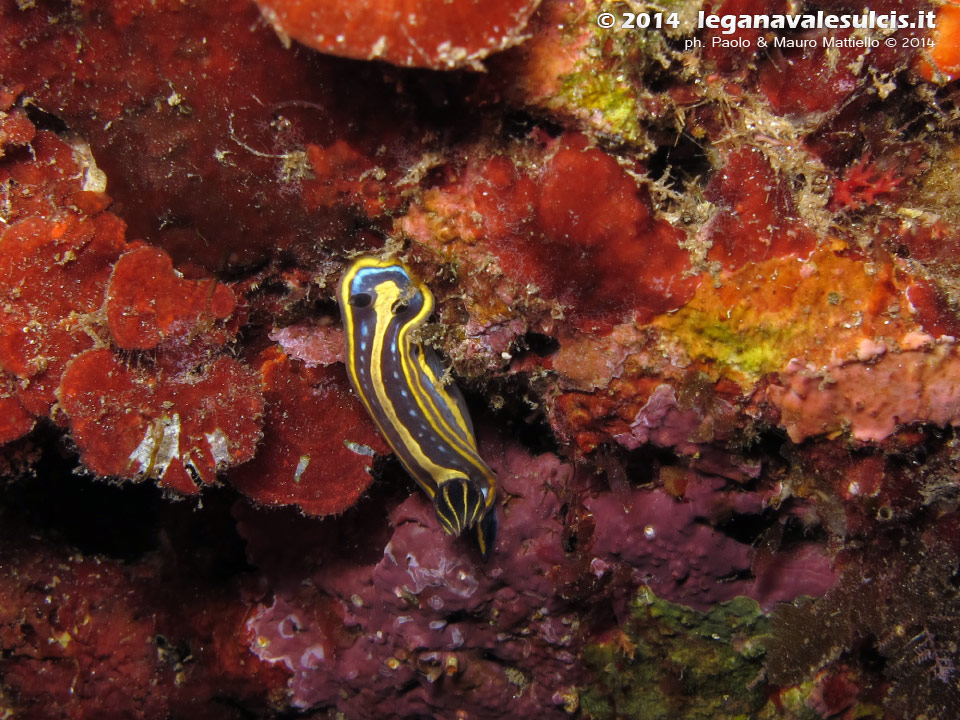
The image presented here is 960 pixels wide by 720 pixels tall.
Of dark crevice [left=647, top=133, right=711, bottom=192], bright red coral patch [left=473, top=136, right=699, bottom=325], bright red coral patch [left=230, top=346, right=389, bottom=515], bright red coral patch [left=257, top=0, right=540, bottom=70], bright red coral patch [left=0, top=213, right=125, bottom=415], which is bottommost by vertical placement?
bright red coral patch [left=230, top=346, right=389, bottom=515]

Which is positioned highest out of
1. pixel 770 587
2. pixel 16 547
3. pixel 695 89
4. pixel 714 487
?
pixel 695 89

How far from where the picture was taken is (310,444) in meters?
3.42

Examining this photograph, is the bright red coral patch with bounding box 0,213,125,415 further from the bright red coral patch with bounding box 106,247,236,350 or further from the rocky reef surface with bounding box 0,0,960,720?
the bright red coral patch with bounding box 106,247,236,350

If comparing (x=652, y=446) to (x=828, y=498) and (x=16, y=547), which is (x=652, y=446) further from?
(x=16, y=547)

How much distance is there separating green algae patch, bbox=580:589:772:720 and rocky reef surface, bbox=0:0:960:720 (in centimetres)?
9

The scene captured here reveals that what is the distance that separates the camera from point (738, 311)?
266 cm

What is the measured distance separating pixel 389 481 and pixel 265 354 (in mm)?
1525

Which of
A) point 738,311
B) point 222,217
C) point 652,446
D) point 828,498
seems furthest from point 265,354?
point 828,498

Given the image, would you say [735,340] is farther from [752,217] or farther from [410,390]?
[410,390]

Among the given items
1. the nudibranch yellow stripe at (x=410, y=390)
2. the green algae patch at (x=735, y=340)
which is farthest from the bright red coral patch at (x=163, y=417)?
the green algae patch at (x=735, y=340)

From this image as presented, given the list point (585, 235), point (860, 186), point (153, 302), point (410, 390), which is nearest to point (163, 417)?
point (153, 302)

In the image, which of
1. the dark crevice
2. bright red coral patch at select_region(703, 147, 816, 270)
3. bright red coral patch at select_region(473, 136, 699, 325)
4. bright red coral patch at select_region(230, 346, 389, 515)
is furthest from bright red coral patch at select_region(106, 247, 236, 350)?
bright red coral patch at select_region(703, 147, 816, 270)

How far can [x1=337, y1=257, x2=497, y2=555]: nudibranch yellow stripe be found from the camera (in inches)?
116

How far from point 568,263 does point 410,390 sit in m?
1.16
